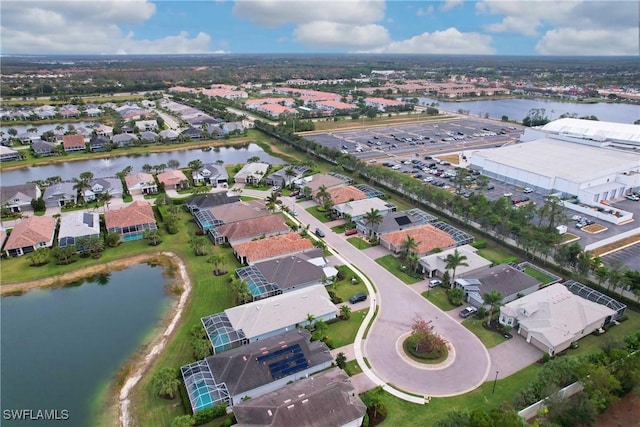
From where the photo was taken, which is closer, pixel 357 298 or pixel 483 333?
pixel 483 333

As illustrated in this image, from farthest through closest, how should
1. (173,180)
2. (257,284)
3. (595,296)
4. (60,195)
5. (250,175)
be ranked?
(250,175) < (173,180) < (60,195) < (257,284) < (595,296)

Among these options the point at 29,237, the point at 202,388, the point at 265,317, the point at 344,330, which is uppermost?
the point at 29,237

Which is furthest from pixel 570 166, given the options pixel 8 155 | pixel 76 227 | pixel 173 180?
pixel 8 155

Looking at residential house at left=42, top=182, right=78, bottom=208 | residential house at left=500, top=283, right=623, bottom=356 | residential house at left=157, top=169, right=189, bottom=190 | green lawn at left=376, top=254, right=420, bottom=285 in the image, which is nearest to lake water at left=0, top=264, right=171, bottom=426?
green lawn at left=376, top=254, right=420, bottom=285

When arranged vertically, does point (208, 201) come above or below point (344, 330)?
above

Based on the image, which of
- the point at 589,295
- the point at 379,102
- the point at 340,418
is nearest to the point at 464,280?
the point at 589,295

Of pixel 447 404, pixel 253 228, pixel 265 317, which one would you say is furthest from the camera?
pixel 253 228

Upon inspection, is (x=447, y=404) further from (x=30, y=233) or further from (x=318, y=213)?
(x=30, y=233)

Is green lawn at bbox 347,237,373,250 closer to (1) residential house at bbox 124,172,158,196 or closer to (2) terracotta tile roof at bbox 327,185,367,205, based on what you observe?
(2) terracotta tile roof at bbox 327,185,367,205
